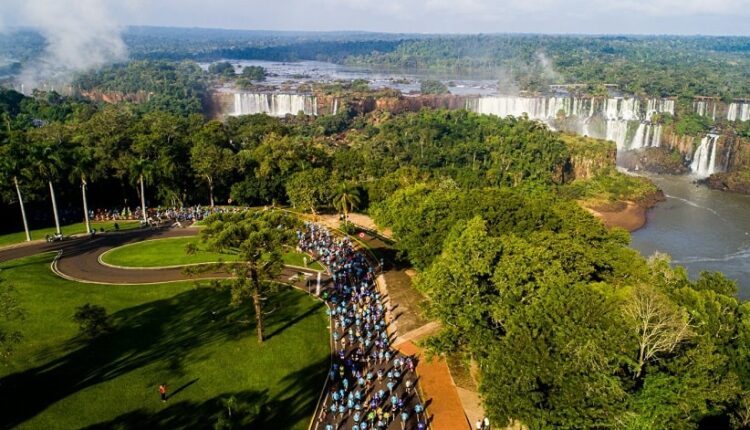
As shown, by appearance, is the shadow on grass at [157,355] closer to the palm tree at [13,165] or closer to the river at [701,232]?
the palm tree at [13,165]

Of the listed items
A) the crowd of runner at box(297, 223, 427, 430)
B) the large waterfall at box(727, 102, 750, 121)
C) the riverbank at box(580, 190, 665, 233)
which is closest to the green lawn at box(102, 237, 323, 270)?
the crowd of runner at box(297, 223, 427, 430)

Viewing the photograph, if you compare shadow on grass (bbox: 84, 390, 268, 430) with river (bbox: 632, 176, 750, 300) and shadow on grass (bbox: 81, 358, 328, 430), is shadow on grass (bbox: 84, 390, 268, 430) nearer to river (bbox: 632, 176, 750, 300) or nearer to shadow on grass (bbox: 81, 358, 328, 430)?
shadow on grass (bbox: 81, 358, 328, 430)

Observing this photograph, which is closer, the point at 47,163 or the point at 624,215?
the point at 47,163

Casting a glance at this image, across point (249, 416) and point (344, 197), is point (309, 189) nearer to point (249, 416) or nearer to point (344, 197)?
point (344, 197)

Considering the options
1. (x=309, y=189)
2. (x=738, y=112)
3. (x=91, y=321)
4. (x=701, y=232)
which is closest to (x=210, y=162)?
(x=309, y=189)

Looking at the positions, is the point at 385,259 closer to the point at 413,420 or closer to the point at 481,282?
the point at 481,282

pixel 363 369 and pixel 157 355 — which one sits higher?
pixel 157 355

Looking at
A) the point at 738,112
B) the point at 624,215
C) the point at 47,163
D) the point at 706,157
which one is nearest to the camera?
the point at 47,163
